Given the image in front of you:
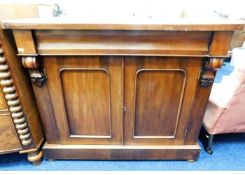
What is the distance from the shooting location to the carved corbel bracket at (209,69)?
0.77 meters

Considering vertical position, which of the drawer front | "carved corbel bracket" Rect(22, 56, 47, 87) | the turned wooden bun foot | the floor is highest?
"carved corbel bracket" Rect(22, 56, 47, 87)

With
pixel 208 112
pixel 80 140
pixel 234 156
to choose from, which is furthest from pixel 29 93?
pixel 234 156

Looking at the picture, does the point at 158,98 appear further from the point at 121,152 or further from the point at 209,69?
the point at 121,152

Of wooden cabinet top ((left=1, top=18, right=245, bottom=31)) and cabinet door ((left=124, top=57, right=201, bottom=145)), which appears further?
cabinet door ((left=124, top=57, right=201, bottom=145))

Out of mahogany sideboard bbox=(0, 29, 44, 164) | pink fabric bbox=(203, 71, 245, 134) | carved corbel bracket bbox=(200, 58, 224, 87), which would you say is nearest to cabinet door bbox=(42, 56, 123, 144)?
mahogany sideboard bbox=(0, 29, 44, 164)

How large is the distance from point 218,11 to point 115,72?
5.45 feet

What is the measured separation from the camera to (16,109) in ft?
2.78

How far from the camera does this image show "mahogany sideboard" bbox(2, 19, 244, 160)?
73 cm

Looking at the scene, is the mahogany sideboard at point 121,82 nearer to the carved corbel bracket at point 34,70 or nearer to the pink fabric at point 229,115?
the carved corbel bracket at point 34,70

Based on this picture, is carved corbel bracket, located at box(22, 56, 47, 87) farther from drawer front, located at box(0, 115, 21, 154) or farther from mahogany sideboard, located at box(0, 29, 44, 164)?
drawer front, located at box(0, 115, 21, 154)

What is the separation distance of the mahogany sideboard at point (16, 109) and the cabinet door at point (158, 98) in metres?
0.47

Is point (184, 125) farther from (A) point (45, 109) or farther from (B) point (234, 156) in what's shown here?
(A) point (45, 109)

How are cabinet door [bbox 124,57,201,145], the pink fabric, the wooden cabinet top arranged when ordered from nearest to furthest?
the wooden cabinet top, cabinet door [bbox 124,57,201,145], the pink fabric

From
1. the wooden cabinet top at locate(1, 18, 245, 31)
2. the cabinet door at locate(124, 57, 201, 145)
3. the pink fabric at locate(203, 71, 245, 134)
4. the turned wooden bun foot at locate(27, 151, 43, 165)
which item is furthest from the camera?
the turned wooden bun foot at locate(27, 151, 43, 165)
